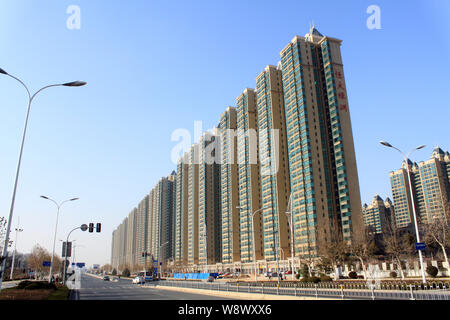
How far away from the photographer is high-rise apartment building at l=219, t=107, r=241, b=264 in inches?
5281

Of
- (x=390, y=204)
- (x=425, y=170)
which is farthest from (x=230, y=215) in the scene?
(x=390, y=204)

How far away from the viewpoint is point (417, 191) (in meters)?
160

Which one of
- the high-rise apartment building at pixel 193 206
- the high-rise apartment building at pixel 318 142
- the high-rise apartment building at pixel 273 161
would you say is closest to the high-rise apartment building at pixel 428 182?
the high-rise apartment building at pixel 318 142

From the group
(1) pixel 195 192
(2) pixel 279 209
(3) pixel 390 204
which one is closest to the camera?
(2) pixel 279 209

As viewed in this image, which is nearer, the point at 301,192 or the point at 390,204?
the point at 301,192

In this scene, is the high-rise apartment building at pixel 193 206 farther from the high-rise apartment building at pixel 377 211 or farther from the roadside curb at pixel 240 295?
the roadside curb at pixel 240 295

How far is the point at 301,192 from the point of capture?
3935 inches

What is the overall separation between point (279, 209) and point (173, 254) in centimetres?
10088

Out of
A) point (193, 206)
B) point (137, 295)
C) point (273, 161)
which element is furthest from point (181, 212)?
point (137, 295)

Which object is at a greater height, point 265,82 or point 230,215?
point 265,82

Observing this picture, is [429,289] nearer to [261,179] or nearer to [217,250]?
[261,179]

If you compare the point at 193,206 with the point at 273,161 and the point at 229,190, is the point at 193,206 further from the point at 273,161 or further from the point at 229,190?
the point at 273,161

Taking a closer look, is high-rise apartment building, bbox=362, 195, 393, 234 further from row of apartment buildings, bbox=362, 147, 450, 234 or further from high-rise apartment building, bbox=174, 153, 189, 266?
high-rise apartment building, bbox=174, 153, 189, 266
